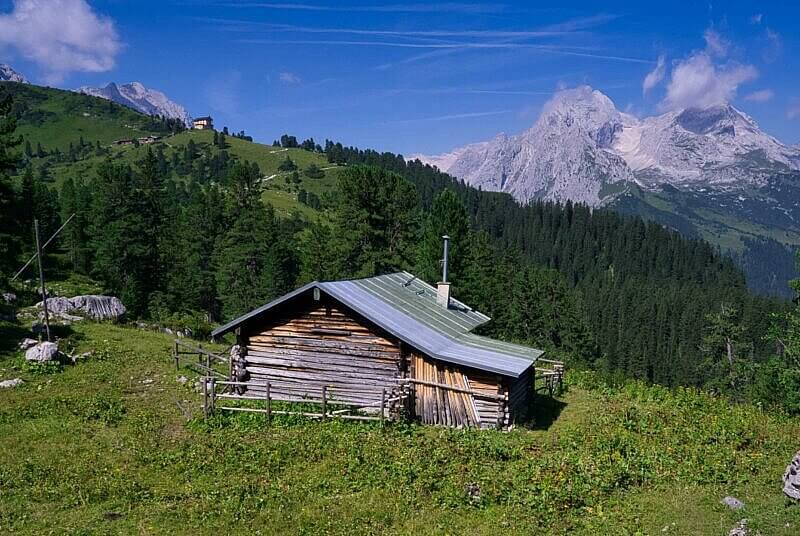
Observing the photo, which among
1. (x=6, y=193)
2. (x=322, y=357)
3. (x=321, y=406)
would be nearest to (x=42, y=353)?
(x=6, y=193)

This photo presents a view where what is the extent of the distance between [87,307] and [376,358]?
2731 centimetres

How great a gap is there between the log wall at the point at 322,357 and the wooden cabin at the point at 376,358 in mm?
39

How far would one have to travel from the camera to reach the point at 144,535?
1205 centimetres

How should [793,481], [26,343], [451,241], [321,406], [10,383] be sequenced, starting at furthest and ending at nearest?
[451,241] < [26,343] < [10,383] < [321,406] < [793,481]

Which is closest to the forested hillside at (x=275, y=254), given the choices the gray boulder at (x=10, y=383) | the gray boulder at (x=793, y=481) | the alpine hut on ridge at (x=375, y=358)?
the gray boulder at (x=10, y=383)

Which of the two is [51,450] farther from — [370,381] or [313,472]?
[370,381]

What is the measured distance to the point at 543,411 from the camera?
80.8ft

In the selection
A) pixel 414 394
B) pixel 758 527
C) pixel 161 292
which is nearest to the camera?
pixel 758 527

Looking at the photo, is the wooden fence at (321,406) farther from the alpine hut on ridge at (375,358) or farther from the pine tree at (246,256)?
the pine tree at (246,256)

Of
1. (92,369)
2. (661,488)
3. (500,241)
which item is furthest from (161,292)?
(500,241)

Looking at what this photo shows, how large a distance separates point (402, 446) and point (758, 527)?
9.53m

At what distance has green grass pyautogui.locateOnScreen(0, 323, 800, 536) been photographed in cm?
1259

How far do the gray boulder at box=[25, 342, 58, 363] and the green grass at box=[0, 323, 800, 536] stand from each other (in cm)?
244

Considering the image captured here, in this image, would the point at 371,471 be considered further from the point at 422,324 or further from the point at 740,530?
the point at 422,324
